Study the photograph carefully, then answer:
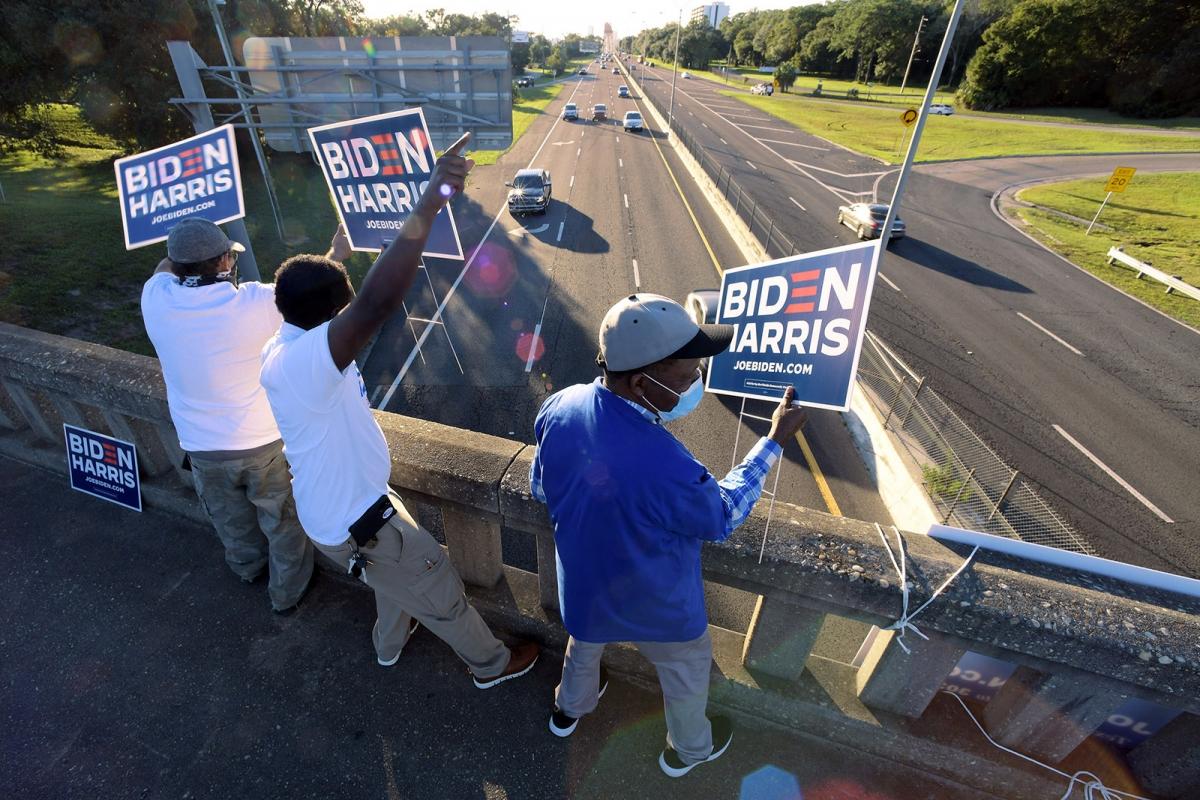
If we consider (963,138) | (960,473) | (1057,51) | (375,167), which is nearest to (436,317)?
(375,167)

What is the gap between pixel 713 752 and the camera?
2.48m

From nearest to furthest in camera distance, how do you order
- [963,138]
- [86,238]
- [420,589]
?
[420,589] → [86,238] → [963,138]

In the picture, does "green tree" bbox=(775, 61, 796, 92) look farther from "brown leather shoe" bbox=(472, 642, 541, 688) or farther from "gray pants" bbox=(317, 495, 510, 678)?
"gray pants" bbox=(317, 495, 510, 678)

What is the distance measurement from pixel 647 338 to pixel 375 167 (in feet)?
17.2

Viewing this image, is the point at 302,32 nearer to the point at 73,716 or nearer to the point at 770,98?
the point at 73,716

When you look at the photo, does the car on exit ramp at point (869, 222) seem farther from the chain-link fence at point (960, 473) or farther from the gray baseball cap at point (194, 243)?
the gray baseball cap at point (194, 243)

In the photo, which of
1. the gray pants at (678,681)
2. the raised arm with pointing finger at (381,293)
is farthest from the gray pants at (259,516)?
the gray pants at (678,681)

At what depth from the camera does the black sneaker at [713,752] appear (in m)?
2.39

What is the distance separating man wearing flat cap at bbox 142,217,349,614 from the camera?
258cm

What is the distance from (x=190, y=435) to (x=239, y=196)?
258 cm

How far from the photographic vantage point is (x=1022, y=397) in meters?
11.1

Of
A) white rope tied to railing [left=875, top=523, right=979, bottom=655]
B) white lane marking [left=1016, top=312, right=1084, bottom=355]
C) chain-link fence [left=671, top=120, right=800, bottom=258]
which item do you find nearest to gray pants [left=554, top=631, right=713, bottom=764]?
white rope tied to railing [left=875, top=523, right=979, bottom=655]

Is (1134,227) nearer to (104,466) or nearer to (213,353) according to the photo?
(213,353)

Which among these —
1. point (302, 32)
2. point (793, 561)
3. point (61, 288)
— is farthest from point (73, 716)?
point (302, 32)
